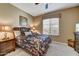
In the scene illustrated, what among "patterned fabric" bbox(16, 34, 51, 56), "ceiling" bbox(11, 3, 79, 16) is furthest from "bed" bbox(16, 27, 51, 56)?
"ceiling" bbox(11, 3, 79, 16)

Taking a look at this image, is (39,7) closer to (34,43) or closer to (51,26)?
(51,26)

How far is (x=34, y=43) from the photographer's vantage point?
6.87 feet

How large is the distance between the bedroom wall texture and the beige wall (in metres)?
0.31

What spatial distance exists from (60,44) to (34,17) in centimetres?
63

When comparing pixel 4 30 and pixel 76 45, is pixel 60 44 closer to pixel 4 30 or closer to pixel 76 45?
pixel 76 45

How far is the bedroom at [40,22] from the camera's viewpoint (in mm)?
2002

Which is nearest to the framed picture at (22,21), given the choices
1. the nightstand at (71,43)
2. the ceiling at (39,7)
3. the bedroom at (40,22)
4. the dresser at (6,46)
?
the bedroom at (40,22)

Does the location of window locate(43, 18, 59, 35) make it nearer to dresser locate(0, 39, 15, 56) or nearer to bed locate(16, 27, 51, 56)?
bed locate(16, 27, 51, 56)

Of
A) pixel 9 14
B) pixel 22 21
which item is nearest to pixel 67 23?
pixel 22 21

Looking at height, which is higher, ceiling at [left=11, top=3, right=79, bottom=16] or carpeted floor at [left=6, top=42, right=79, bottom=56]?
ceiling at [left=11, top=3, right=79, bottom=16]

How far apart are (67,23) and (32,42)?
661mm

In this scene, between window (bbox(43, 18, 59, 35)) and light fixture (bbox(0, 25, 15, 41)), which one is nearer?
light fixture (bbox(0, 25, 15, 41))

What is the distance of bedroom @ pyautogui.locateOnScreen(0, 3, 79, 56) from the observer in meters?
2.00

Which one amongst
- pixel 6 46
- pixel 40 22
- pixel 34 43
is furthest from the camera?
pixel 40 22
